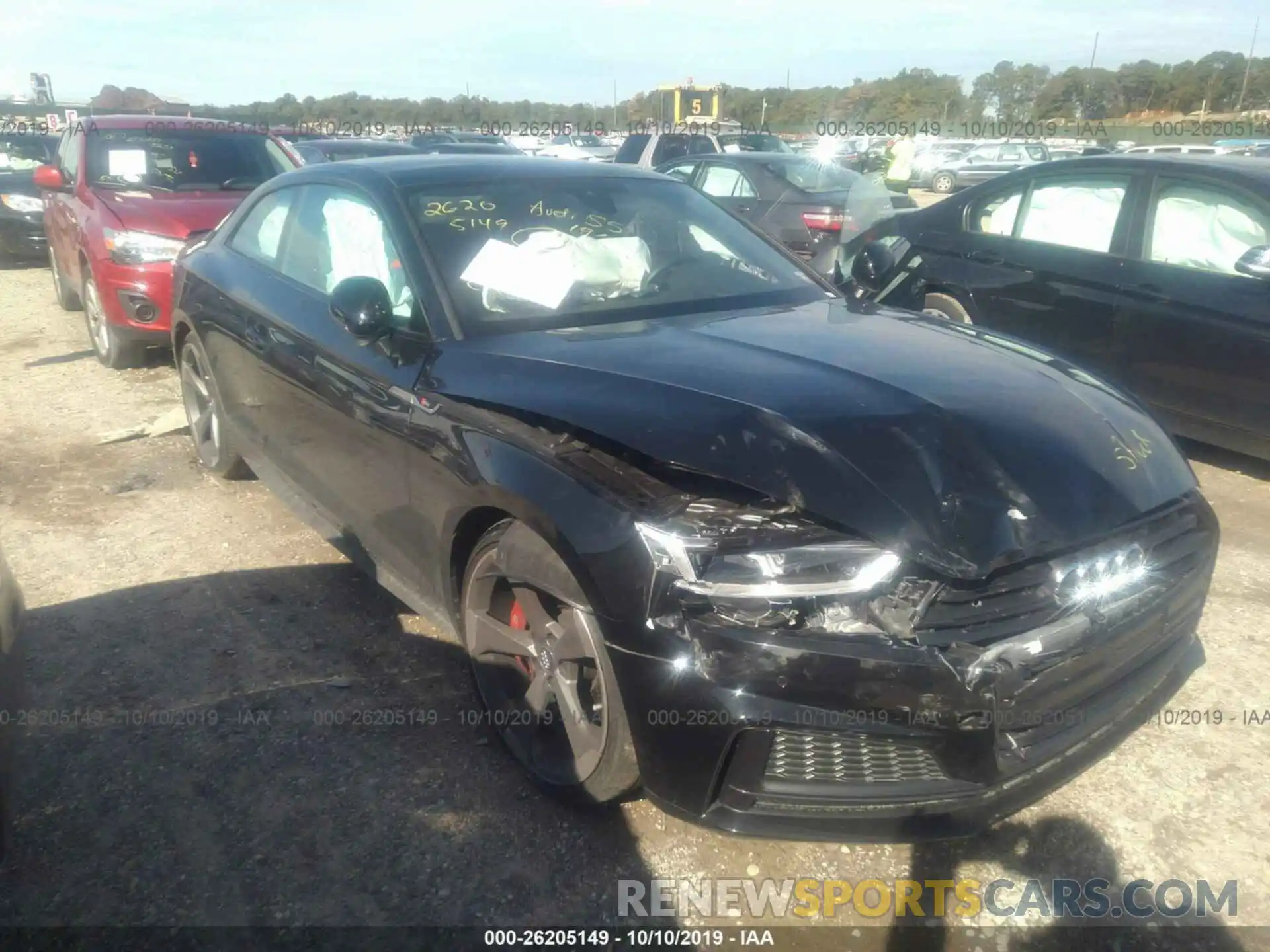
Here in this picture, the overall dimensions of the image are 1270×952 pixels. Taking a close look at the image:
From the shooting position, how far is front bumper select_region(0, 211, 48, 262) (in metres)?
11.6

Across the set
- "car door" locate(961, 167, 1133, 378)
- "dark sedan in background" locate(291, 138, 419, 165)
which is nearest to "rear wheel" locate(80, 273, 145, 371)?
"car door" locate(961, 167, 1133, 378)

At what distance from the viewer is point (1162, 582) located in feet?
7.99

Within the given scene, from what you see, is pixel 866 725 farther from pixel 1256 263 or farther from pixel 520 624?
pixel 1256 263

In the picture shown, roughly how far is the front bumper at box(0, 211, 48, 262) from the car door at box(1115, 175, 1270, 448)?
11.5 m

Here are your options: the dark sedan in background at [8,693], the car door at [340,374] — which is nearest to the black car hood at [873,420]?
the car door at [340,374]

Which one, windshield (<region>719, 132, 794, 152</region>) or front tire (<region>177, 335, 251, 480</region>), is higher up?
windshield (<region>719, 132, 794, 152</region>)

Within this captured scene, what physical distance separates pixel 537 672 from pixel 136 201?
5.73 meters

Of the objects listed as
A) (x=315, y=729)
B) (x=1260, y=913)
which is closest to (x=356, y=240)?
(x=315, y=729)

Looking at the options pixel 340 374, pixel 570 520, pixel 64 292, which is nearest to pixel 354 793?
pixel 570 520

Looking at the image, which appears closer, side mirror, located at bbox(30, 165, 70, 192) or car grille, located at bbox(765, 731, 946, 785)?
car grille, located at bbox(765, 731, 946, 785)

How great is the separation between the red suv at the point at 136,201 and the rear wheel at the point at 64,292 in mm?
329

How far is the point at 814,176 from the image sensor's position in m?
9.81

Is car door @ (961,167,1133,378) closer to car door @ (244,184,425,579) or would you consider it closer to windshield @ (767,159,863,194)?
windshield @ (767,159,863,194)

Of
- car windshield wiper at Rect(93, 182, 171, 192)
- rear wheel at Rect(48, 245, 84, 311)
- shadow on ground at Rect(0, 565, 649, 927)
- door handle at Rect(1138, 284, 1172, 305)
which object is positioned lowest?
shadow on ground at Rect(0, 565, 649, 927)
